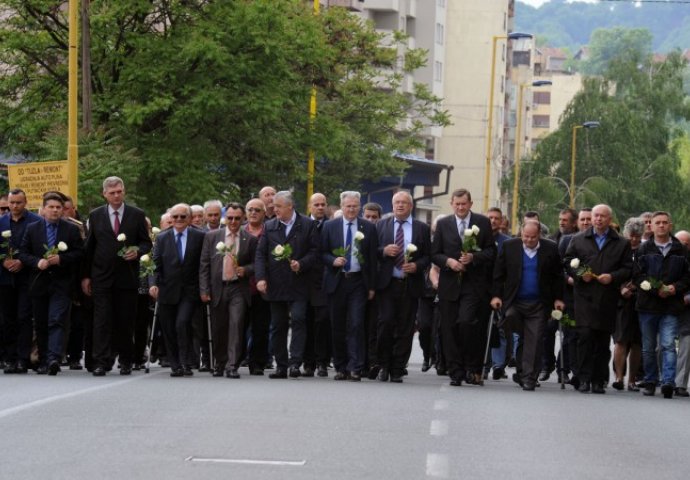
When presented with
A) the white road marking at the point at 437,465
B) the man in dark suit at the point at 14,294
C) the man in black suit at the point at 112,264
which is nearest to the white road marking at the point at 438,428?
the white road marking at the point at 437,465

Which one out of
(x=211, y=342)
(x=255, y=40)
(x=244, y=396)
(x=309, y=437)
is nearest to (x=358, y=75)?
(x=255, y=40)

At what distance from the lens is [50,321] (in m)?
20.1

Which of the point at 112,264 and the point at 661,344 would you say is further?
the point at 112,264

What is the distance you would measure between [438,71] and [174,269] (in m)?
94.7

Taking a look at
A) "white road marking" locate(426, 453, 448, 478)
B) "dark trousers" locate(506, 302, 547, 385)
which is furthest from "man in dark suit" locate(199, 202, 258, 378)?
"white road marking" locate(426, 453, 448, 478)

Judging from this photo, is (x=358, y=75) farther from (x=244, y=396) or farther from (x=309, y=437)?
(x=309, y=437)

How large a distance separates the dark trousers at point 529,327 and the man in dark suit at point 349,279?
62.3 inches

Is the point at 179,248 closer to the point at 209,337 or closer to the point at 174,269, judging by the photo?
the point at 174,269

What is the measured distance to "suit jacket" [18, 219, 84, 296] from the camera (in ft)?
66.3

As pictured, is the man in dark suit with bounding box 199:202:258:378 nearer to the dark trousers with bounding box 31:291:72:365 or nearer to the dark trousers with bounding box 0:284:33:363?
the dark trousers with bounding box 31:291:72:365

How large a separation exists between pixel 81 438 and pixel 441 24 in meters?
103

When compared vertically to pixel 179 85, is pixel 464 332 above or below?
below

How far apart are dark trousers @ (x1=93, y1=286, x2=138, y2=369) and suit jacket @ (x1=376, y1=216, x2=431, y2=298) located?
2.75 metres

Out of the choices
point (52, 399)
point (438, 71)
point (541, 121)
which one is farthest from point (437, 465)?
point (541, 121)
